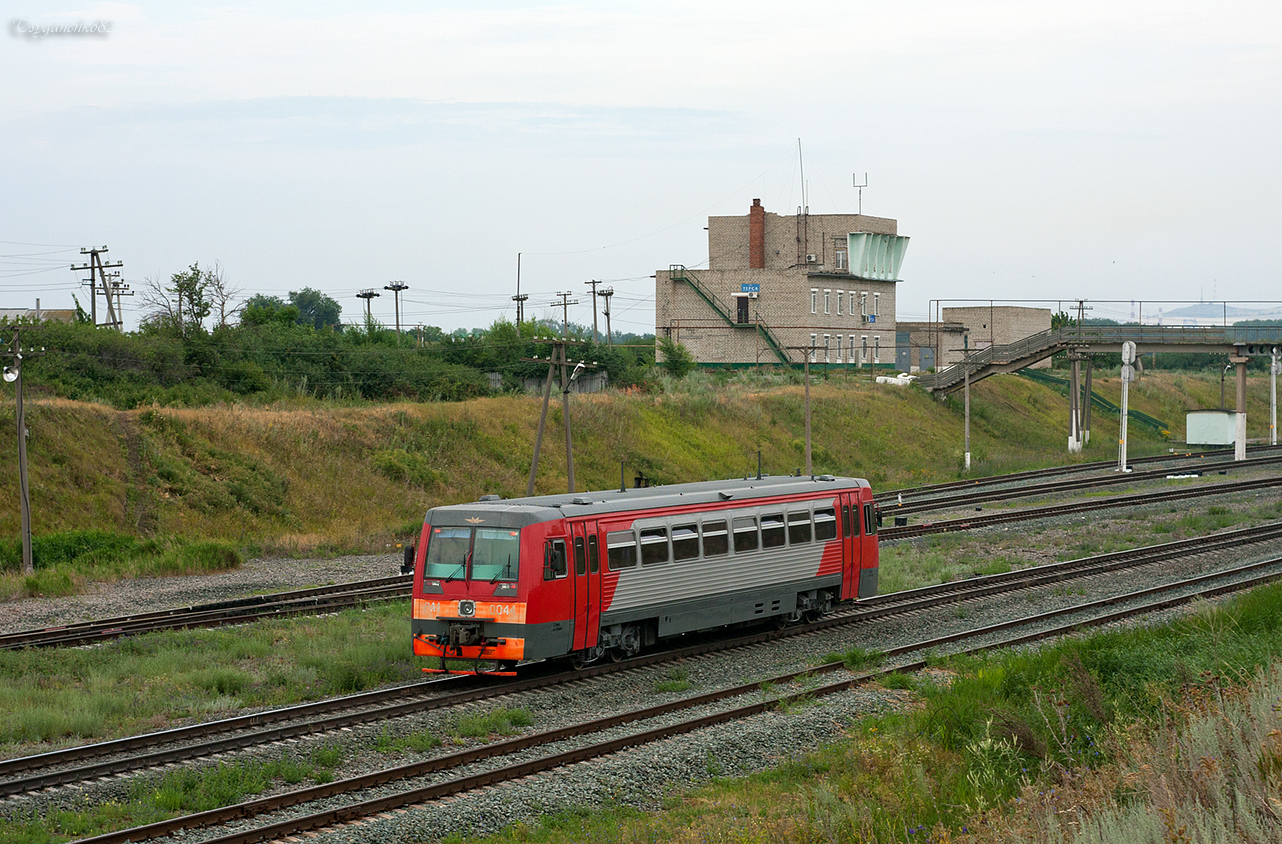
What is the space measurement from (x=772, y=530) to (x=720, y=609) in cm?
184

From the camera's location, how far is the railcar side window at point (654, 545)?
1844 cm

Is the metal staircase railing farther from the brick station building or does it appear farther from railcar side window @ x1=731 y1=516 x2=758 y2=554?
railcar side window @ x1=731 y1=516 x2=758 y2=554

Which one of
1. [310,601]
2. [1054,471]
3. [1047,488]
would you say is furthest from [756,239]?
[310,601]

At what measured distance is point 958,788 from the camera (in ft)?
34.1

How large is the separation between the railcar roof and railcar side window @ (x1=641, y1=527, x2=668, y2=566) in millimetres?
392

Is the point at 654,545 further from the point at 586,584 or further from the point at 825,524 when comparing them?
the point at 825,524

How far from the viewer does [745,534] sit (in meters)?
20.2

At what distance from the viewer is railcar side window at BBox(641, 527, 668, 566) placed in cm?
1844

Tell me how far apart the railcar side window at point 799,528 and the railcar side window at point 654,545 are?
3228mm

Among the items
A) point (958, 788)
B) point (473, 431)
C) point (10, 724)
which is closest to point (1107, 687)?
point (958, 788)

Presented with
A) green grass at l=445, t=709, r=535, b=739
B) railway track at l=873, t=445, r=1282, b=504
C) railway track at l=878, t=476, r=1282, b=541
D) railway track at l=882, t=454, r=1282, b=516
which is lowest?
railway track at l=873, t=445, r=1282, b=504

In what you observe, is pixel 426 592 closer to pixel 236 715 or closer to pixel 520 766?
pixel 236 715

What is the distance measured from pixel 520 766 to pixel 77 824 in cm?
425

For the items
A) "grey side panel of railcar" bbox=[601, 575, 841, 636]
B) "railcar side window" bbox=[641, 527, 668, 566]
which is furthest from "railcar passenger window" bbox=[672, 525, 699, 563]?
"grey side panel of railcar" bbox=[601, 575, 841, 636]
